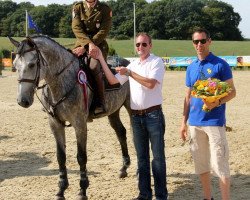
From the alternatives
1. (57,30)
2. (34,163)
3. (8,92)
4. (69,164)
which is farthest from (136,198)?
(57,30)

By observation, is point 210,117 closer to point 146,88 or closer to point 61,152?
point 146,88

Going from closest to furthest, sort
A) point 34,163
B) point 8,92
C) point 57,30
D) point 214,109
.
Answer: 1. point 214,109
2. point 34,163
3. point 8,92
4. point 57,30

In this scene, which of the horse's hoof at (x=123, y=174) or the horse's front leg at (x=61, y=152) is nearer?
the horse's front leg at (x=61, y=152)

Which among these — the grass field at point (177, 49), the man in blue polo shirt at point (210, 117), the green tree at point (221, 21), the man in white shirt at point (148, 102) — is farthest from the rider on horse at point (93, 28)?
the green tree at point (221, 21)

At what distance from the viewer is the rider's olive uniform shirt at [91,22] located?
700 cm

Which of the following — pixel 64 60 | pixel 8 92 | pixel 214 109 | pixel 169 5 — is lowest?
pixel 8 92

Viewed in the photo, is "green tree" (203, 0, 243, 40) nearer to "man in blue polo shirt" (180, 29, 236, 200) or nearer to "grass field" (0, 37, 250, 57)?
"grass field" (0, 37, 250, 57)

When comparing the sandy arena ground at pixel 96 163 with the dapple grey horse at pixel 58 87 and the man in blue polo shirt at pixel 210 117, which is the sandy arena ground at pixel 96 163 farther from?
the man in blue polo shirt at pixel 210 117

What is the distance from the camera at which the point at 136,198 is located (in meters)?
6.34

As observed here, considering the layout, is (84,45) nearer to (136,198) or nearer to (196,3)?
(136,198)

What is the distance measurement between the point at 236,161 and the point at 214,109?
3.07 m

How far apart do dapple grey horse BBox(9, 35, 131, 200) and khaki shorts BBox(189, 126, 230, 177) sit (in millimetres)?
1741

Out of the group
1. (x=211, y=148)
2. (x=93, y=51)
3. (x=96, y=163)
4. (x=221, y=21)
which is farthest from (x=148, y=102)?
(x=221, y=21)

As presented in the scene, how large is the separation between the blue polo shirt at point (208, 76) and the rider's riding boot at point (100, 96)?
5.93ft
